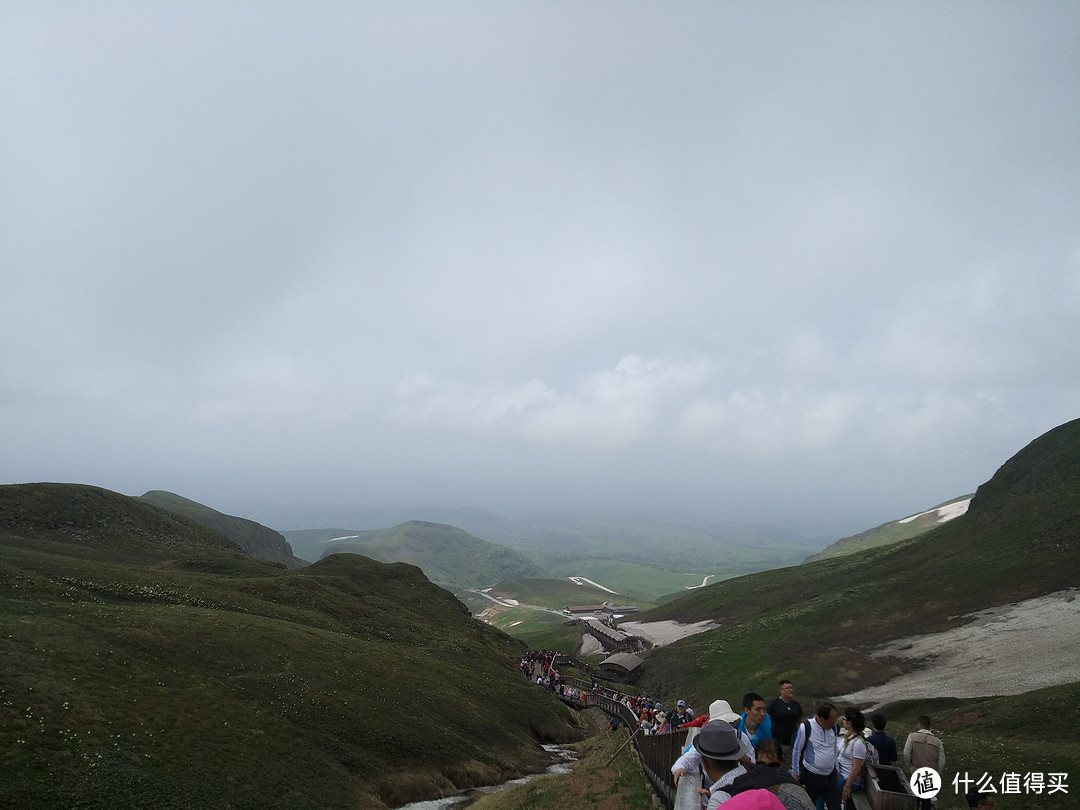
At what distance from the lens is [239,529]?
531 ft

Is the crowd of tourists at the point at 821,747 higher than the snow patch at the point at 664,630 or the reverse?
higher

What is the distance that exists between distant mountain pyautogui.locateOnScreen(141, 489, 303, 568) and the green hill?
9794 centimetres

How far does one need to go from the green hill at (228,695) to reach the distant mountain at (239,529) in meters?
97.9

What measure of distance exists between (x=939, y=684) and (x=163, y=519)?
97.7m

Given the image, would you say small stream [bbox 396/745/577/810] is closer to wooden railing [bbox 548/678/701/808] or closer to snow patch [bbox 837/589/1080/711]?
wooden railing [bbox 548/678/701/808]

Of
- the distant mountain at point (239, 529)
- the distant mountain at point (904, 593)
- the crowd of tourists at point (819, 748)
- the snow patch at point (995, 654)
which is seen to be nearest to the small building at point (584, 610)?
the distant mountain at point (904, 593)

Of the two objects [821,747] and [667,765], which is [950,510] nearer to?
[667,765]

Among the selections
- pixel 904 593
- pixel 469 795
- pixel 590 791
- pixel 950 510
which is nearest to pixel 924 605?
pixel 904 593

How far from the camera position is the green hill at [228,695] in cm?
2175

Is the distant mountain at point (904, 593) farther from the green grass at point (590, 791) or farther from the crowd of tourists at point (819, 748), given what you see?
the crowd of tourists at point (819, 748)

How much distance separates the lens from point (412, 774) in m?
31.1

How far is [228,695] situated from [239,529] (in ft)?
501

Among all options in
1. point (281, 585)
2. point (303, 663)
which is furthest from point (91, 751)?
point (281, 585)

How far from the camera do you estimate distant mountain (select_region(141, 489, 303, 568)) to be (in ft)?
497
